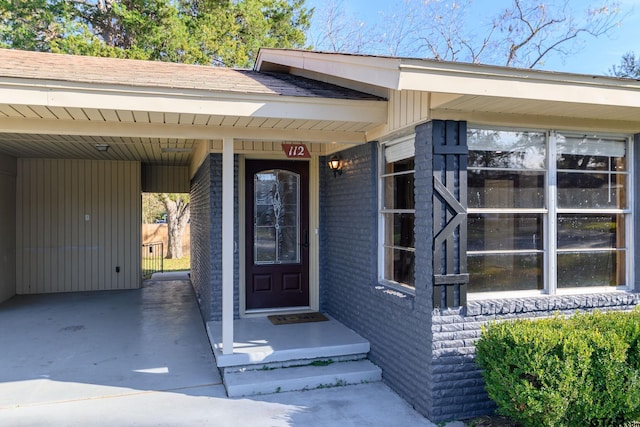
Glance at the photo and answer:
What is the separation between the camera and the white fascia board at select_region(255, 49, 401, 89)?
3.29 m

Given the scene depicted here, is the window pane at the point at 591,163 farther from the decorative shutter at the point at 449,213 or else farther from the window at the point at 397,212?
the window at the point at 397,212

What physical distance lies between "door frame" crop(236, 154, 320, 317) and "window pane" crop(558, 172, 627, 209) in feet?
10.3

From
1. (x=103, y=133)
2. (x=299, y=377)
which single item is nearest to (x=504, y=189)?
(x=299, y=377)

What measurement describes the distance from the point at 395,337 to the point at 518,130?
2.19 metres

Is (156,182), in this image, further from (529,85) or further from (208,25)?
(529,85)

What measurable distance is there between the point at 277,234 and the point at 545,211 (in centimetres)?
354

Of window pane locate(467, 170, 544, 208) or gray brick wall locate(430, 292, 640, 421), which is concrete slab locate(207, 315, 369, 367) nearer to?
gray brick wall locate(430, 292, 640, 421)

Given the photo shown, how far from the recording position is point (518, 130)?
13.3 feet

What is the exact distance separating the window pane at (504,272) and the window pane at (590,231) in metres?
0.34

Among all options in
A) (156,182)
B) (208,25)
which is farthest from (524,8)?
(156,182)

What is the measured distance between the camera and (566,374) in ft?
10.1

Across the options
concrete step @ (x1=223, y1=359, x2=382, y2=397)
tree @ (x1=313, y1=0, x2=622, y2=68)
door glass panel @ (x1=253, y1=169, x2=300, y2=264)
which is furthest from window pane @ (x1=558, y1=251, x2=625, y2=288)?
tree @ (x1=313, y1=0, x2=622, y2=68)

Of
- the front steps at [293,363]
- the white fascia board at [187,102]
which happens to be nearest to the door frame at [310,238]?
the front steps at [293,363]

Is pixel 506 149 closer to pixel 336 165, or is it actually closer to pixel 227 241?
pixel 336 165
